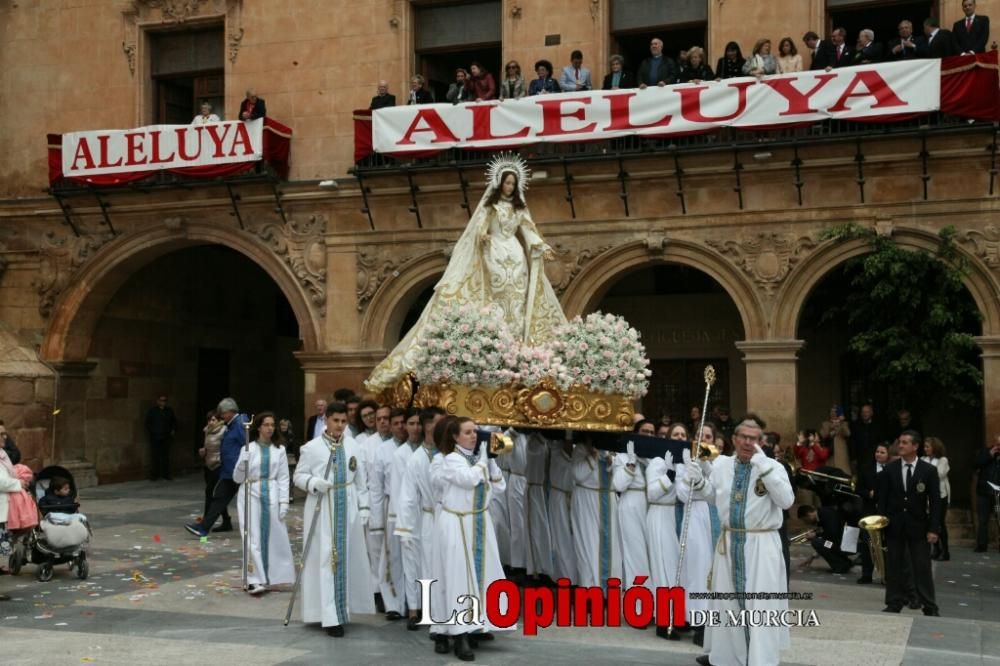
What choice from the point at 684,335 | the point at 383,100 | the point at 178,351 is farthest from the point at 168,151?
the point at 684,335

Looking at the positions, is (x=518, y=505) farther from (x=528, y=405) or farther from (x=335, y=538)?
(x=335, y=538)

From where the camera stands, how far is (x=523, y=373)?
9.62 m

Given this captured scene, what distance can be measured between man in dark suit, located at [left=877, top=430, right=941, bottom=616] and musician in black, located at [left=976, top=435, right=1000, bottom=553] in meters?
4.48

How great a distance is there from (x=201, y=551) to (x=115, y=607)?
3.43 metres

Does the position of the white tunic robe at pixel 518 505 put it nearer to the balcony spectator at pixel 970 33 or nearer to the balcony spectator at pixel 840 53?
the balcony spectator at pixel 840 53

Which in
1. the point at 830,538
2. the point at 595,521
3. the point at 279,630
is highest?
the point at 595,521

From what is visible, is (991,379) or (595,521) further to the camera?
(991,379)

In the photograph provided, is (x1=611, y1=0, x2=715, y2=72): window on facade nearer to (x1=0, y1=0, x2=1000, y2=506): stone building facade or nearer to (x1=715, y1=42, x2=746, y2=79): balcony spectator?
(x1=0, y1=0, x2=1000, y2=506): stone building facade

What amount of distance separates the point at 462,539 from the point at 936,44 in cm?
1070

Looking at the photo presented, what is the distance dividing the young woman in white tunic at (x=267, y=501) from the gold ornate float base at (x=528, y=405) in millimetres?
2438

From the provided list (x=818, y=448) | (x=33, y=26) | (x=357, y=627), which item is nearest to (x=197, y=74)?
(x=33, y=26)

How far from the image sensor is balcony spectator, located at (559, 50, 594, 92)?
17719 mm

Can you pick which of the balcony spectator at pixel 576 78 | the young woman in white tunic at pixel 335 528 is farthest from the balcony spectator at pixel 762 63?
the young woman in white tunic at pixel 335 528

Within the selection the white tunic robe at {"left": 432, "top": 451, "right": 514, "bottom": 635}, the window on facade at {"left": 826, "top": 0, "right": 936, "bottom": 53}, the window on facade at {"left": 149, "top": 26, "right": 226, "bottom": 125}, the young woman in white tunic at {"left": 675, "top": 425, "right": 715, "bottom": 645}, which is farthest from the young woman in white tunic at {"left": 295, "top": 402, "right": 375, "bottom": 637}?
the window on facade at {"left": 149, "top": 26, "right": 226, "bottom": 125}
